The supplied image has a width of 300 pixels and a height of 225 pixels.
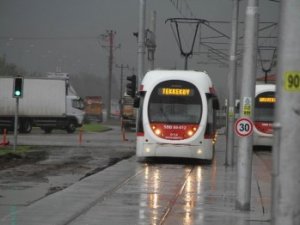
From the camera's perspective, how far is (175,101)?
23.6 meters

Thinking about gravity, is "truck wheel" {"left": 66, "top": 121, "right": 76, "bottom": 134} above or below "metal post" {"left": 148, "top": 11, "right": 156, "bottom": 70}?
below

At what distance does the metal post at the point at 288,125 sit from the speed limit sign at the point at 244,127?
6.38 meters

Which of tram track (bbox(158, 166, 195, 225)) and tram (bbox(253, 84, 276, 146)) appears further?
tram (bbox(253, 84, 276, 146))

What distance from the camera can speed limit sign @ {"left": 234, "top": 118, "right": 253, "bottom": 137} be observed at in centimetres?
1191

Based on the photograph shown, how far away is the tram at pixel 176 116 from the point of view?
22.6 meters

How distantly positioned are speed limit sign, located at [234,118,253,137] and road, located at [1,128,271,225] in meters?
1.37

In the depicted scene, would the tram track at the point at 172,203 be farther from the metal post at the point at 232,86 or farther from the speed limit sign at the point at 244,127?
the metal post at the point at 232,86

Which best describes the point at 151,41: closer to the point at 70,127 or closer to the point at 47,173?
the point at 70,127

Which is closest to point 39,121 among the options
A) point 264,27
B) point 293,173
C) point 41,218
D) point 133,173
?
point 264,27

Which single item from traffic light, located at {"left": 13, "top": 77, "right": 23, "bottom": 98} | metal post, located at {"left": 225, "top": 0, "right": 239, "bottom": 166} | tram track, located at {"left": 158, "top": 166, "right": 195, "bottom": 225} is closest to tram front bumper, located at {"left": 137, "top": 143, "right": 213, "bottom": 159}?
metal post, located at {"left": 225, "top": 0, "right": 239, "bottom": 166}

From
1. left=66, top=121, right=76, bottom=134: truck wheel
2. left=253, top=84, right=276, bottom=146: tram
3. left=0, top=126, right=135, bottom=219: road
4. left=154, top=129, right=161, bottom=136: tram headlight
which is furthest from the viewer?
left=66, top=121, right=76, bottom=134: truck wheel

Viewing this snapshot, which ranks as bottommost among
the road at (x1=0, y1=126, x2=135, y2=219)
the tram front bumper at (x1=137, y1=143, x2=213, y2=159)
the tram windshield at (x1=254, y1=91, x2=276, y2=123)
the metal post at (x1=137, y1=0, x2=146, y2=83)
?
the road at (x1=0, y1=126, x2=135, y2=219)

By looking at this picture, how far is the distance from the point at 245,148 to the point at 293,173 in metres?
6.52

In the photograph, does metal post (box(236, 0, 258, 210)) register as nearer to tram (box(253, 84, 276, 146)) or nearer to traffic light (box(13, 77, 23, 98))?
traffic light (box(13, 77, 23, 98))
